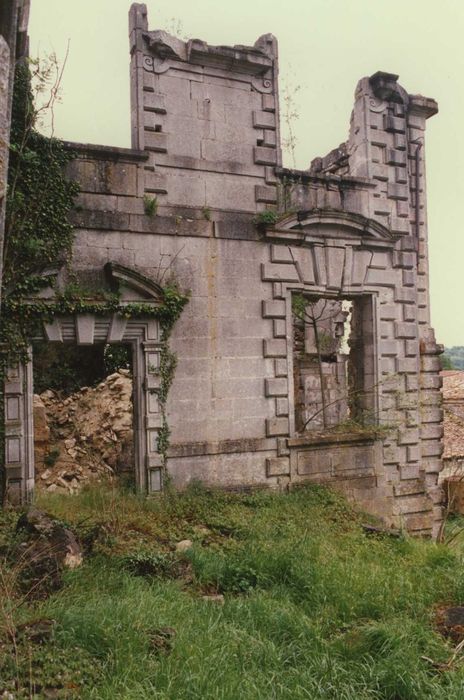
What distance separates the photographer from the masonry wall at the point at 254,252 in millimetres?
8898

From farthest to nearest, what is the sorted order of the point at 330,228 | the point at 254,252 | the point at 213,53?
the point at 330,228
the point at 254,252
the point at 213,53

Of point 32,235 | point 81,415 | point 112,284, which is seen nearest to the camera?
point 32,235

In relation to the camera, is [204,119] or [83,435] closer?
[204,119]

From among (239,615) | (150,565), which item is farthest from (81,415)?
(239,615)

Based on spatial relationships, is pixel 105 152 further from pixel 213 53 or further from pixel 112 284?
pixel 213 53

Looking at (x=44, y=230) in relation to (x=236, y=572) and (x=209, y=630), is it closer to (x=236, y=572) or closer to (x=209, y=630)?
(x=236, y=572)

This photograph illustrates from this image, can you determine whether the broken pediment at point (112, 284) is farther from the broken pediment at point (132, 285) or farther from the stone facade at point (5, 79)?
the stone facade at point (5, 79)

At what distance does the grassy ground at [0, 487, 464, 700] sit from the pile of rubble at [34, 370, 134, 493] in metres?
3.54

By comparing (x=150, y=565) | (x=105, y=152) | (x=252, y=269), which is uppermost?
(x=105, y=152)

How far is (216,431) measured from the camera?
30.1 feet

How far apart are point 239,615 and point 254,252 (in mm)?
5871

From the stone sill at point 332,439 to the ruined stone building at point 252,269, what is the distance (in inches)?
1.4

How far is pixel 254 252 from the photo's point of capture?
9570 millimetres

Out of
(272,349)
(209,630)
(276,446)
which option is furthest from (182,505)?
(209,630)
